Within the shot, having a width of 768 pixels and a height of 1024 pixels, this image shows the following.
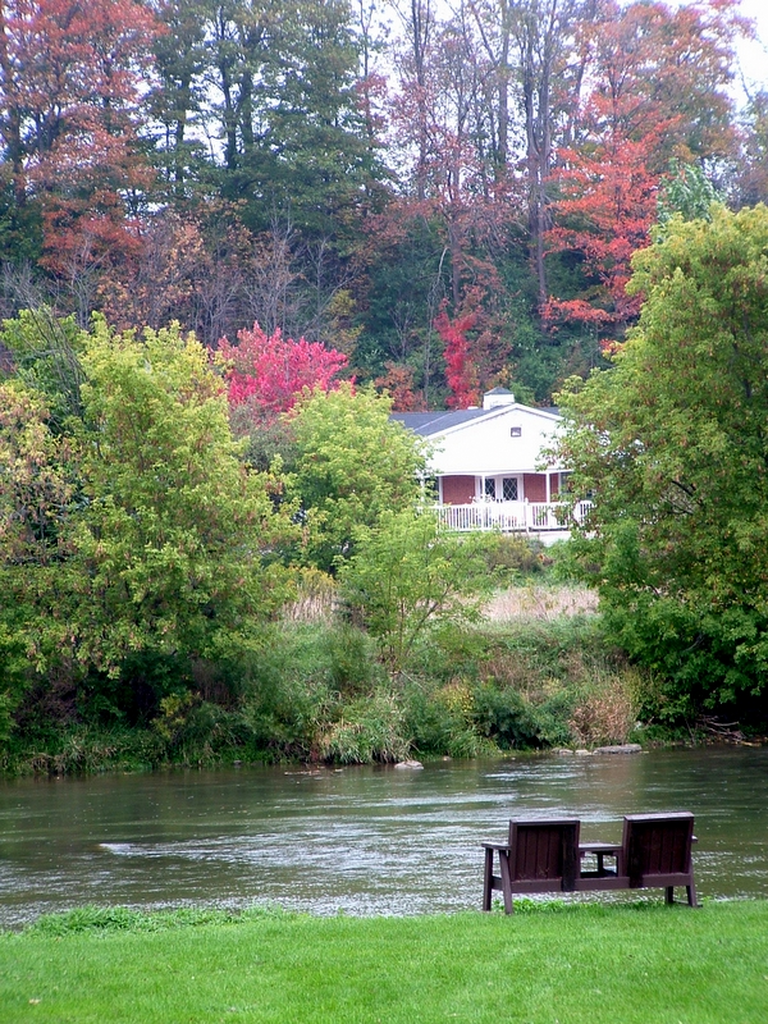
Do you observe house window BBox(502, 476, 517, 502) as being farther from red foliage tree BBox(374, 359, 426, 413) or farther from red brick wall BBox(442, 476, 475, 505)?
red foliage tree BBox(374, 359, 426, 413)

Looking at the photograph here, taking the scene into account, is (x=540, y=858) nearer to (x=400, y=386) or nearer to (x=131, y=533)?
(x=131, y=533)

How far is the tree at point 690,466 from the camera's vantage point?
27.4 metres

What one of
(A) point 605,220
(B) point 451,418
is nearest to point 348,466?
(B) point 451,418

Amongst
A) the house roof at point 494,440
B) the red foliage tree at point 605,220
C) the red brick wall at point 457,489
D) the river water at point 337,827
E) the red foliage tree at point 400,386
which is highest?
the red foliage tree at point 605,220

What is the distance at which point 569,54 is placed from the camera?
66.4 m

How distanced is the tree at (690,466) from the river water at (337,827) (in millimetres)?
3121

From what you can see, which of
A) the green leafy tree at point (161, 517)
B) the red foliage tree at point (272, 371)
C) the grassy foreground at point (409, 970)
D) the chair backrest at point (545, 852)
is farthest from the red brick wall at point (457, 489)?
the grassy foreground at point (409, 970)

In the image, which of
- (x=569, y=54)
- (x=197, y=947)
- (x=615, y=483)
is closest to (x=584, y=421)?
(x=615, y=483)

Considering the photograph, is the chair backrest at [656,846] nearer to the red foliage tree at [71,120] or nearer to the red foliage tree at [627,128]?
the red foliage tree at [71,120]

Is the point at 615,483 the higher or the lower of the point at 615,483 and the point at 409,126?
the lower

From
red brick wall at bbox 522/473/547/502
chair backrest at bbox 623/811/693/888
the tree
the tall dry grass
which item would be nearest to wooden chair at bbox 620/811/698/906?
chair backrest at bbox 623/811/693/888

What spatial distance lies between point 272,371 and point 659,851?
1506 inches

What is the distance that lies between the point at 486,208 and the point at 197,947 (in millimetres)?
58117

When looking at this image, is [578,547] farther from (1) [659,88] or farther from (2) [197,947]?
(1) [659,88]
